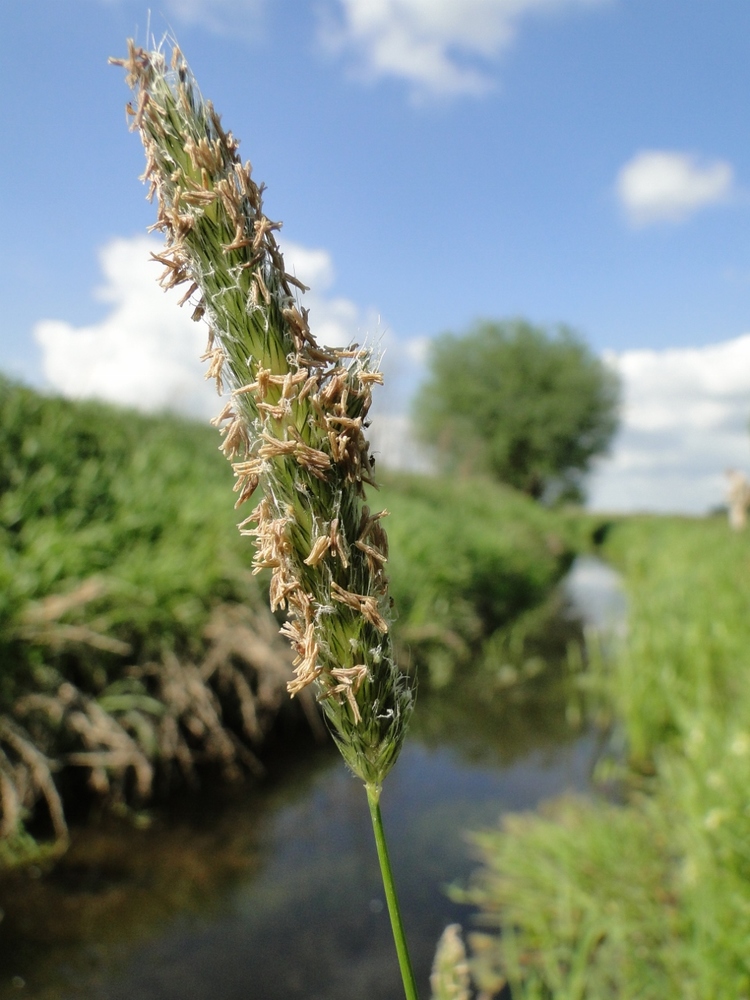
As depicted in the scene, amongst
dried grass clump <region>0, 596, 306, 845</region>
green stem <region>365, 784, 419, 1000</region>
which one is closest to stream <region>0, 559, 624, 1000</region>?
dried grass clump <region>0, 596, 306, 845</region>

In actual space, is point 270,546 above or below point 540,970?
above

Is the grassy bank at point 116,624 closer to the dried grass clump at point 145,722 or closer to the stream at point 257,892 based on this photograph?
the dried grass clump at point 145,722

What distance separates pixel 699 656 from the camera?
22.2 feet

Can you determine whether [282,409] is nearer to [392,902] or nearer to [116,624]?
[392,902]

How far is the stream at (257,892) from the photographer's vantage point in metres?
4.17

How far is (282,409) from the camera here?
0.74 metres

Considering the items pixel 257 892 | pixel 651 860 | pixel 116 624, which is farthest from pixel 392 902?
pixel 116 624

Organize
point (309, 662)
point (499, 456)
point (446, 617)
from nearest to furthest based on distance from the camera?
point (309, 662), point (446, 617), point (499, 456)

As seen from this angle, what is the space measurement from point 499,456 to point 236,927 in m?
48.4

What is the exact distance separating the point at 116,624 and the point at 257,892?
81.6 inches

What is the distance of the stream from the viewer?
4172 millimetres

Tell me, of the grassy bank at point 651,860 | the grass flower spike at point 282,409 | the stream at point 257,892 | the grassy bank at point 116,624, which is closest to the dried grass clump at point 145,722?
the grassy bank at point 116,624

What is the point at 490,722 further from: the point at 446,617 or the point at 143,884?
the point at 143,884

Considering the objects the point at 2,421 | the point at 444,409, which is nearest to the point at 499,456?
the point at 444,409
